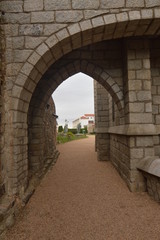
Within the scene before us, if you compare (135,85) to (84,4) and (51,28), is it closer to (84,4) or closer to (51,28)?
(84,4)

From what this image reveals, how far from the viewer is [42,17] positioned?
2.78 m

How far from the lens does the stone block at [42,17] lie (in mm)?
2777

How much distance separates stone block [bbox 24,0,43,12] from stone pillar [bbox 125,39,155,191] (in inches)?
83.7

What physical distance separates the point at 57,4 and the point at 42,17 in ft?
1.22

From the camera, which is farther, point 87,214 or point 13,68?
point 13,68

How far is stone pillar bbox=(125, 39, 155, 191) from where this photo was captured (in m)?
3.49

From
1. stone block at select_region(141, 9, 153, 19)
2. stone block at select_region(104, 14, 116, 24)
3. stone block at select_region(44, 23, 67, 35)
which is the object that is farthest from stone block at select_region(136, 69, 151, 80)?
stone block at select_region(44, 23, 67, 35)

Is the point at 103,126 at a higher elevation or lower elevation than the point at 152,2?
lower

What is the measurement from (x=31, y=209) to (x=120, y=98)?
3.30 metres

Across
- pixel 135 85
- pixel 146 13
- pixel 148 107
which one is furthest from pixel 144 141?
pixel 146 13

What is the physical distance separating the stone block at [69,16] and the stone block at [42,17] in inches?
5.5

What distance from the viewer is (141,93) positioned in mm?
3600

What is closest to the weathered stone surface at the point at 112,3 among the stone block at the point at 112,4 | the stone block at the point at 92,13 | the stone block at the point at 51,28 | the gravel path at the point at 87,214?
the stone block at the point at 112,4

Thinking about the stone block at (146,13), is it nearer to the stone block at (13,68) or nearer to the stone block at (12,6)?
the stone block at (12,6)
